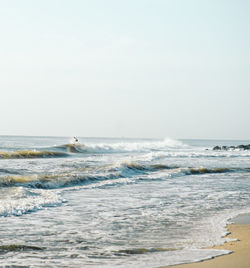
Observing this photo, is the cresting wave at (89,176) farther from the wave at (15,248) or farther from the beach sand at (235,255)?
the beach sand at (235,255)

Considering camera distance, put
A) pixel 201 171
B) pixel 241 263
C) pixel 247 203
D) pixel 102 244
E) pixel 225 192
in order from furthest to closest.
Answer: pixel 201 171, pixel 225 192, pixel 247 203, pixel 102 244, pixel 241 263

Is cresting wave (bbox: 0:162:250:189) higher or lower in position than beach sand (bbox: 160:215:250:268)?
lower

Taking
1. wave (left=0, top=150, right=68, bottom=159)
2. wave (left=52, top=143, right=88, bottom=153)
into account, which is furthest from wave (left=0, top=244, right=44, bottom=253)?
wave (left=52, top=143, right=88, bottom=153)

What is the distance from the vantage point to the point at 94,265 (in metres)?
5.57

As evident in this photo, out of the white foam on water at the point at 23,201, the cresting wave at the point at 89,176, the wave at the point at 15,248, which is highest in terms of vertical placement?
the wave at the point at 15,248

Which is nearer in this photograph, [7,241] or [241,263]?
[241,263]

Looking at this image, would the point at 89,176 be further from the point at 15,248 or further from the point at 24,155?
Answer: the point at 24,155

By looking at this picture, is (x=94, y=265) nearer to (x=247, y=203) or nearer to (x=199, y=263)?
(x=199, y=263)

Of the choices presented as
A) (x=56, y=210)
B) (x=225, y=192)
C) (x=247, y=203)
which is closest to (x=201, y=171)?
(x=225, y=192)

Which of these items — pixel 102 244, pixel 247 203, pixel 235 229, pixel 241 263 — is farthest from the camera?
pixel 247 203

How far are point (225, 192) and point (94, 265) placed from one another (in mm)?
10678

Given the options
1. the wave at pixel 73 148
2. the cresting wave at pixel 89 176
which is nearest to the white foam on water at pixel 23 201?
the cresting wave at pixel 89 176

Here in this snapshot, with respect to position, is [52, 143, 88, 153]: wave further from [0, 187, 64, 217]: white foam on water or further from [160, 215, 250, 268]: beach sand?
[160, 215, 250, 268]: beach sand

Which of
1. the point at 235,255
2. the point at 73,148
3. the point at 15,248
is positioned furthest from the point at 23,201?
the point at 73,148
